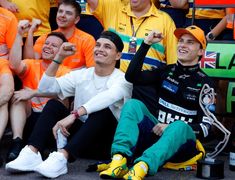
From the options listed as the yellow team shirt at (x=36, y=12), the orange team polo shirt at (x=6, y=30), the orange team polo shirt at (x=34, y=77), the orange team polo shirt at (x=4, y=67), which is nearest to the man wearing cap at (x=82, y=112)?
the orange team polo shirt at (x=34, y=77)

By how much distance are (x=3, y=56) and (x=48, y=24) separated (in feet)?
3.11

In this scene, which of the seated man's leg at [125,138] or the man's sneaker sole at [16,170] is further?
the man's sneaker sole at [16,170]

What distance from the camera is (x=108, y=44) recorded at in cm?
607

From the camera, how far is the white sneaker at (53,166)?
5.42 metres

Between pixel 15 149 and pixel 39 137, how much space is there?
35 cm

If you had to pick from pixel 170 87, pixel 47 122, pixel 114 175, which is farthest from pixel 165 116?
pixel 47 122

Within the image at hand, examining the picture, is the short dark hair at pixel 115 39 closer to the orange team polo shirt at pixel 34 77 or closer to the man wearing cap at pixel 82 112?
the man wearing cap at pixel 82 112

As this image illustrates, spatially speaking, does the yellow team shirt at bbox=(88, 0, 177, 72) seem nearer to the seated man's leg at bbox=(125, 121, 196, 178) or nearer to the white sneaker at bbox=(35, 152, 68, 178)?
the seated man's leg at bbox=(125, 121, 196, 178)

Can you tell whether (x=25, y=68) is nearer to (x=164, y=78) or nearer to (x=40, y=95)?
(x=40, y=95)

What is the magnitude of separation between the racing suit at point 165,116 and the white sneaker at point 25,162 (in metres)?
0.69

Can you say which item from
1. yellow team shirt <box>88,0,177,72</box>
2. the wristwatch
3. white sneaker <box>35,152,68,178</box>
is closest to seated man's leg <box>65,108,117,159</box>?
→ white sneaker <box>35,152,68,178</box>

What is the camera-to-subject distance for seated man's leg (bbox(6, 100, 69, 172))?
Result: 557cm

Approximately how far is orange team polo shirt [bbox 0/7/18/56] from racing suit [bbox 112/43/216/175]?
1.44 metres

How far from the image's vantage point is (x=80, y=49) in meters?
6.92
